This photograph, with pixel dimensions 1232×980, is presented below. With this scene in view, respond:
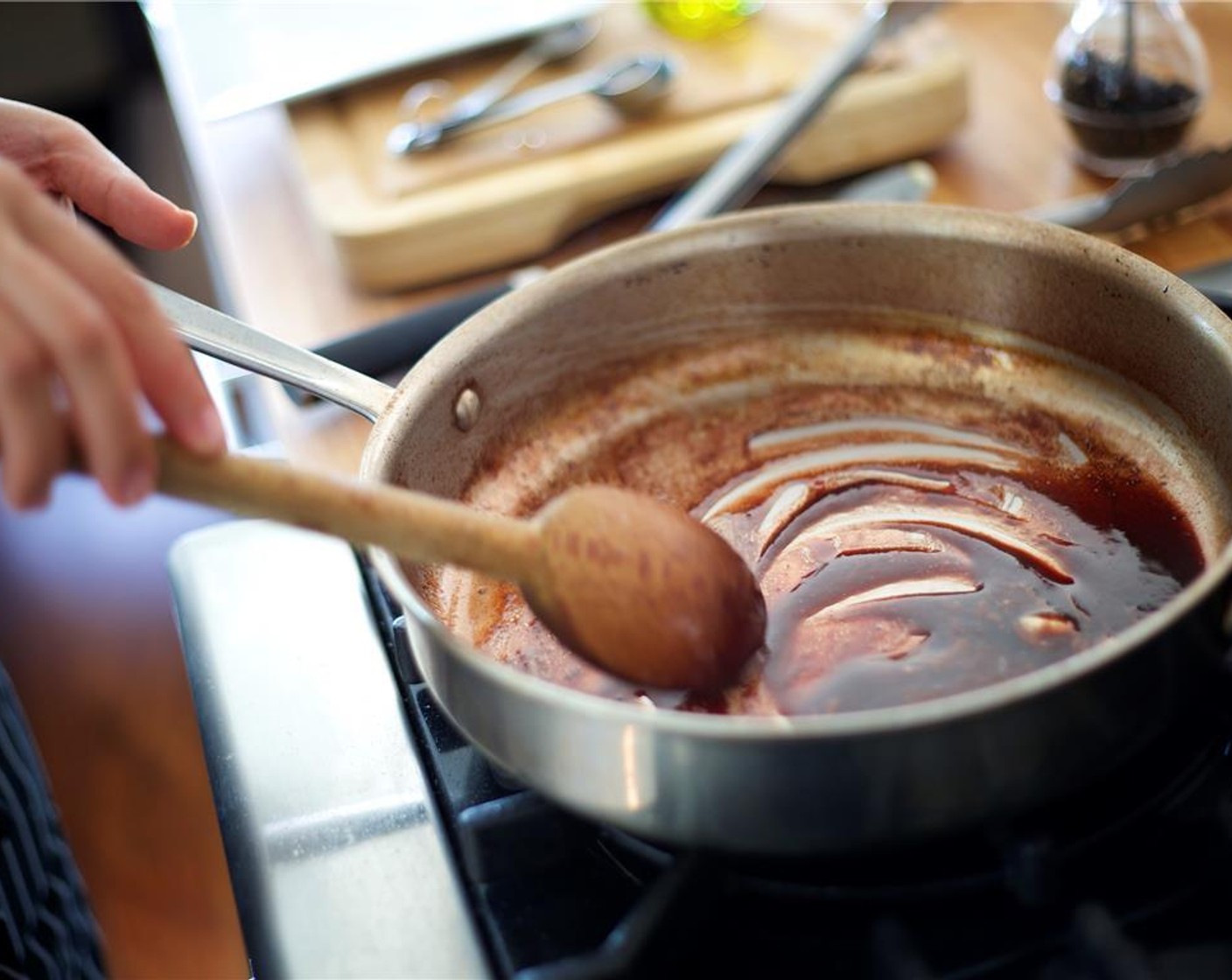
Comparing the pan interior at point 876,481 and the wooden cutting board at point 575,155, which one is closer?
the pan interior at point 876,481

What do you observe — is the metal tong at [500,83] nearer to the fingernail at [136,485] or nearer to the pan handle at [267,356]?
the pan handle at [267,356]

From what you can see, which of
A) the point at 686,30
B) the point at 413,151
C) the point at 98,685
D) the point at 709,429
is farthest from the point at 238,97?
the point at 98,685

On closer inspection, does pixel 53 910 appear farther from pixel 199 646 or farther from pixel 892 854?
pixel 892 854

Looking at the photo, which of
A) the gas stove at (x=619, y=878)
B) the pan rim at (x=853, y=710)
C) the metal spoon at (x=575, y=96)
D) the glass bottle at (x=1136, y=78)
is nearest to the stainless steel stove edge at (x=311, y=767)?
the gas stove at (x=619, y=878)

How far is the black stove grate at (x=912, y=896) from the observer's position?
1.45 feet

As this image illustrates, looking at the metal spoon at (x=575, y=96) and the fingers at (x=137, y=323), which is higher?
the fingers at (x=137, y=323)

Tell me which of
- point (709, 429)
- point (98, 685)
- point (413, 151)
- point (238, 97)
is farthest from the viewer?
point (98, 685)

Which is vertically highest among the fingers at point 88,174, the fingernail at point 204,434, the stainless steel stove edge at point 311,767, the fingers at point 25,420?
the fingers at point 25,420

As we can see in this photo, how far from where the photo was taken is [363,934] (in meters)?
0.51

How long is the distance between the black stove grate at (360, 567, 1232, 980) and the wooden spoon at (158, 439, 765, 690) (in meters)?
0.07

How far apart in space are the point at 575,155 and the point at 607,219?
6cm

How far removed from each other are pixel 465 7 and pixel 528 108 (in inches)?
8.5

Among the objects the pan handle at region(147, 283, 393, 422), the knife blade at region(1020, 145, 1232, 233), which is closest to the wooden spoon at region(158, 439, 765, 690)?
the pan handle at region(147, 283, 393, 422)

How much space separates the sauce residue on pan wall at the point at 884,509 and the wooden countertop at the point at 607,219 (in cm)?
19
